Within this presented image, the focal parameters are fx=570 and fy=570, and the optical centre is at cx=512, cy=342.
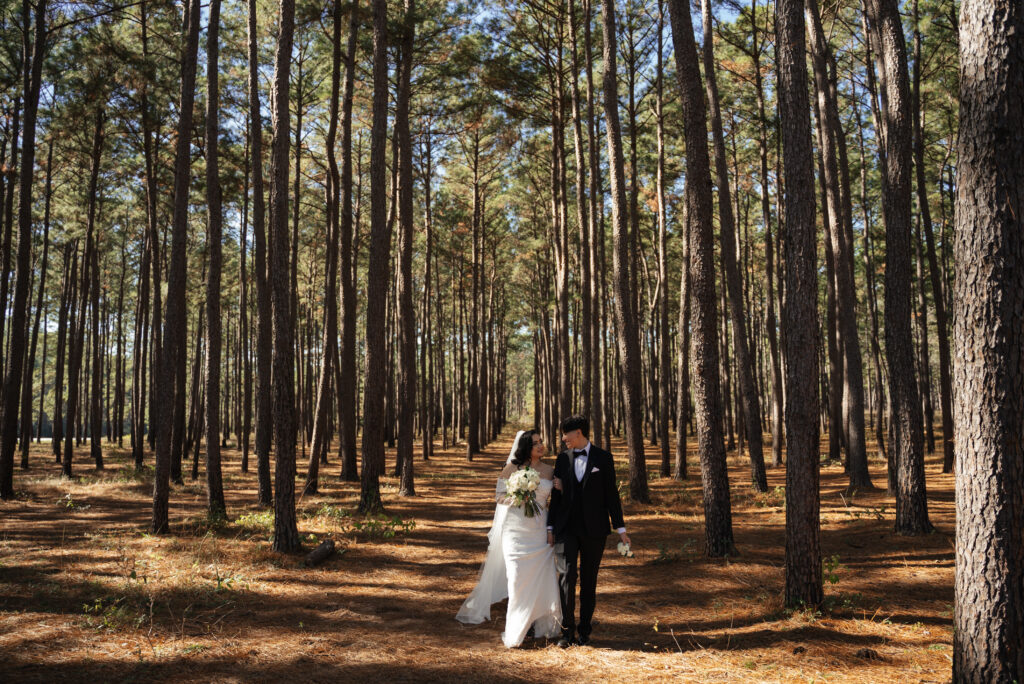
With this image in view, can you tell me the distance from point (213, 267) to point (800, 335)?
10.2 metres

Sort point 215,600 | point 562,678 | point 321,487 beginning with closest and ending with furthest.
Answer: point 562,678
point 215,600
point 321,487

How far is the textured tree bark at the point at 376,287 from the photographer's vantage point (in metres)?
11.2

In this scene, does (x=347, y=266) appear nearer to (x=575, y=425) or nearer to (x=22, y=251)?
(x=22, y=251)

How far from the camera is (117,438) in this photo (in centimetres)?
3334

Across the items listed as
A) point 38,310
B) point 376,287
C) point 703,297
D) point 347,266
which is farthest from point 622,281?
point 38,310

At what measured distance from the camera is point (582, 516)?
16.7ft

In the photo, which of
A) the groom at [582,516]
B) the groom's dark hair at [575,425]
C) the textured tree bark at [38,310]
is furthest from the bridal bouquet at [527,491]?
the textured tree bark at [38,310]

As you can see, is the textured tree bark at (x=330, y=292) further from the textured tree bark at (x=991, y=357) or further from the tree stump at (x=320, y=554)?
the textured tree bark at (x=991, y=357)

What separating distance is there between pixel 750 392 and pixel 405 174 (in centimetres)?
965

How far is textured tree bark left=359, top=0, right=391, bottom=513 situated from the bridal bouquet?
20.6 ft

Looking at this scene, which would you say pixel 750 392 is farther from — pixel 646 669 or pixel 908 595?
pixel 646 669

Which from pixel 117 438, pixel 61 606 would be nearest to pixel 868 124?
pixel 61 606

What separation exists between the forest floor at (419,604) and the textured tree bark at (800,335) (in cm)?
53

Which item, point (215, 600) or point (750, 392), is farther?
point (750, 392)
